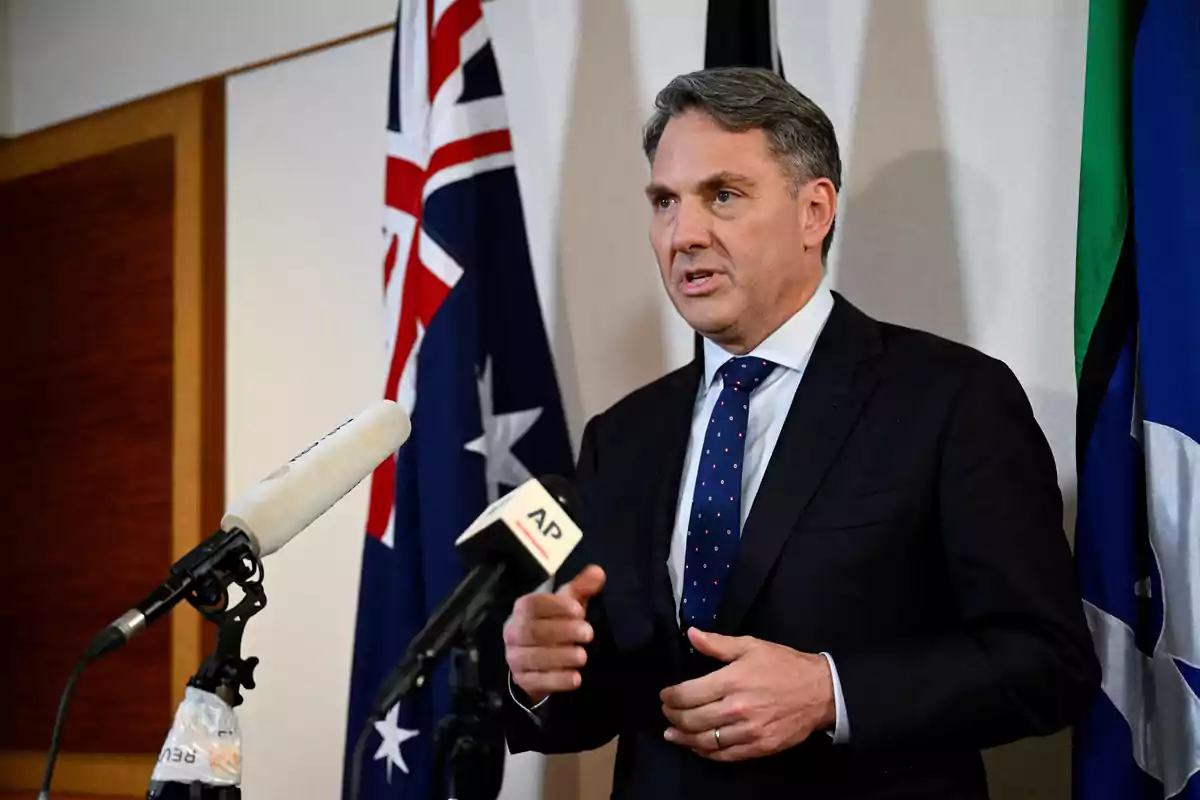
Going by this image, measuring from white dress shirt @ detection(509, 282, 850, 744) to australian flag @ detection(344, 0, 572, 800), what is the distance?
55 centimetres

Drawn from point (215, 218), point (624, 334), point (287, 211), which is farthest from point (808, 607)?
point (215, 218)

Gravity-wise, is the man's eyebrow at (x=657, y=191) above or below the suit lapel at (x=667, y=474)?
above

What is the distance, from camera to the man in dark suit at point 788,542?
4.54 ft

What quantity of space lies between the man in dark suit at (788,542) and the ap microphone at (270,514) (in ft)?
0.82

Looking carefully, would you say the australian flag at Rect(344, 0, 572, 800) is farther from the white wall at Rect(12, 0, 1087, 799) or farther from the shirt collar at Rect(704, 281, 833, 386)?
the shirt collar at Rect(704, 281, 833, 386)

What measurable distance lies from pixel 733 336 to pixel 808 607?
435 mm

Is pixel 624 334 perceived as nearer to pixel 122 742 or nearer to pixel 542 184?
pixel 542 184

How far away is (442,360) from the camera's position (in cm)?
222

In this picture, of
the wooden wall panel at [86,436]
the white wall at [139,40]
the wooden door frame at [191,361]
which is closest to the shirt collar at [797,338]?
the white wall at [139,40]

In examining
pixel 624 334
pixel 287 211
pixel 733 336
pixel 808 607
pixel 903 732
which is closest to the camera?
pixel 903 732

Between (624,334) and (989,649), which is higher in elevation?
(624,334)

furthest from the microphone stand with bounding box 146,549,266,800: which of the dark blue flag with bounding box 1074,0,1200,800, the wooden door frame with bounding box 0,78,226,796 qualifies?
the wooden door frame with bounding box 0,78,226,796

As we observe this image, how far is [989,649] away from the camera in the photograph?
1408 mm

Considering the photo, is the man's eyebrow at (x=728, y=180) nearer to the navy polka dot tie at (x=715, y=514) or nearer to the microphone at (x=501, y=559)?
the navy polka dot tie at (x=715, y=514)
